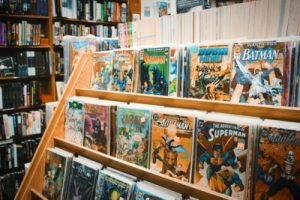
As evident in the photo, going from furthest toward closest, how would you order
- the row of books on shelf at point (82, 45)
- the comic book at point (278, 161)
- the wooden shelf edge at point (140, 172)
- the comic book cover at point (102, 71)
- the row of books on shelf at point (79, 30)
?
the row of books on shelf at point (79, 30) < the row of books on shelf at point (82, 45) < the comic book cover at point (102, 71) < the wooden shelf edge at point (140, 172) < the comic book at point (278, 161)

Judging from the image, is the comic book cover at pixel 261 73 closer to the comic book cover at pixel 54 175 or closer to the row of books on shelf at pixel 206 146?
the row of books on shelf at pixel 206 146

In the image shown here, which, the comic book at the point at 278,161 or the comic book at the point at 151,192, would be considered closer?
the comic book at the point at 278,161

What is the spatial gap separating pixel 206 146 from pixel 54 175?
1.08 metres

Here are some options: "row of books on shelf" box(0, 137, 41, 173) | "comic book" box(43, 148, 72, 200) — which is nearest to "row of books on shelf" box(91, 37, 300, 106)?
"comic book" box(43, 148, 72, 200)

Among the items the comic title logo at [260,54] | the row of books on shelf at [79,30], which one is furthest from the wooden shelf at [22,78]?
the comic title logo at [260,54]

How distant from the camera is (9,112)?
10.1ft

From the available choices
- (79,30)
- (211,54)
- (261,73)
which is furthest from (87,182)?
(79,30)

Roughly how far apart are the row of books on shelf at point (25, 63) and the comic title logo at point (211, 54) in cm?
247

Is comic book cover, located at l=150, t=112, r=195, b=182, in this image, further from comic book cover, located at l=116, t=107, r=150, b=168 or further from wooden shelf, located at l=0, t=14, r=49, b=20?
wooden shelf, located at l=0, t=14, r=49, b=20

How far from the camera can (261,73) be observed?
3.32 feet

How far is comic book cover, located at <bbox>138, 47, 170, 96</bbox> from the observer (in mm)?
1295

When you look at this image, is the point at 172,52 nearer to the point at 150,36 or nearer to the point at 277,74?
the point at 150,36

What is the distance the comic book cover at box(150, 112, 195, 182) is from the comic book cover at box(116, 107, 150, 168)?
45mm

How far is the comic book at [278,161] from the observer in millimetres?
852
